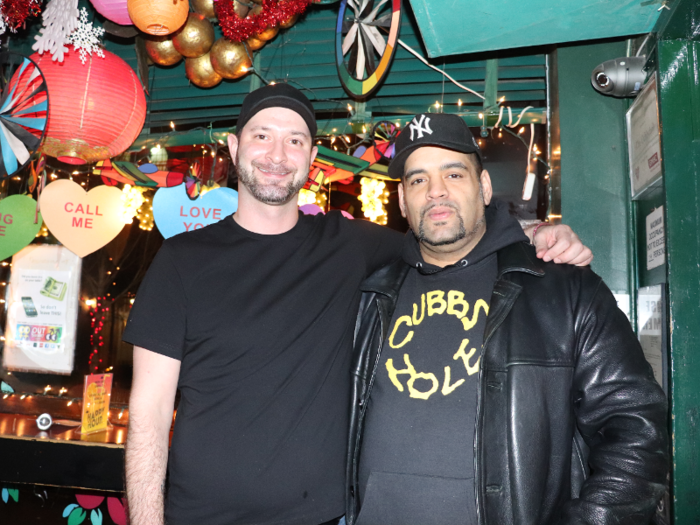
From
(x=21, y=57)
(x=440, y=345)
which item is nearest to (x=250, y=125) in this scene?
(x=440, y=345)

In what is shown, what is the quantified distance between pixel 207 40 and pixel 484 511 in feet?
9.71

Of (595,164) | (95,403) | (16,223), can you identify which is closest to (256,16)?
(595,164)

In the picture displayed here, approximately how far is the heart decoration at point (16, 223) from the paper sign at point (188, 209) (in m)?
1.14

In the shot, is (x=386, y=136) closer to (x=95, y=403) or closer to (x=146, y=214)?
(x=146, y=214)

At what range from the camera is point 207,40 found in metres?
3.18

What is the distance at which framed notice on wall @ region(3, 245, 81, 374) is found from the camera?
4.34 meters

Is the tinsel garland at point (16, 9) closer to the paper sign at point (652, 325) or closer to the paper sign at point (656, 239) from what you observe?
the paper sign at point (656, 239)

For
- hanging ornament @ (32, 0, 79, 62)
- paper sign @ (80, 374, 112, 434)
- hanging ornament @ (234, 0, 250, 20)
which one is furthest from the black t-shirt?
paper sign @ (80, 374, 112, 434)

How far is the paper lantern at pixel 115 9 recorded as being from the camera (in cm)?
271

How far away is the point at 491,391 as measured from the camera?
1.58 m

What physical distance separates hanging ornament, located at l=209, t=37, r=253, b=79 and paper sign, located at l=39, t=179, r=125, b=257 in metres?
1.49

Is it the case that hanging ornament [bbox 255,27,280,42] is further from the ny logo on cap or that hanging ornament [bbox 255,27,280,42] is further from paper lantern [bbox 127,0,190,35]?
the ny logo on cap

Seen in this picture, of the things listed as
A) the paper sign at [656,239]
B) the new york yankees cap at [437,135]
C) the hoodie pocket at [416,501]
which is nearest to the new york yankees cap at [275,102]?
the new york yankees cap at [437,135]

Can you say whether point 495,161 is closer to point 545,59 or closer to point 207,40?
point 545,59
